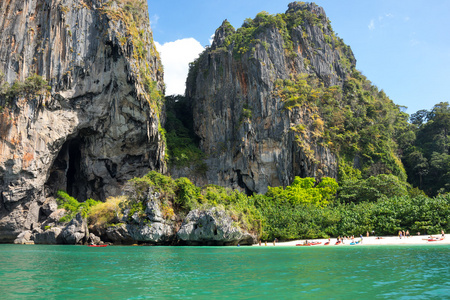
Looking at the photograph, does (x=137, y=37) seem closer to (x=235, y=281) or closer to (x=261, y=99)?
(x=261, y=99)

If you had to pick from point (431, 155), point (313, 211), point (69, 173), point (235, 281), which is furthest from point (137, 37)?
point (431, 155)

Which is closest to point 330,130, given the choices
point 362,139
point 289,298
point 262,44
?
point 362,139

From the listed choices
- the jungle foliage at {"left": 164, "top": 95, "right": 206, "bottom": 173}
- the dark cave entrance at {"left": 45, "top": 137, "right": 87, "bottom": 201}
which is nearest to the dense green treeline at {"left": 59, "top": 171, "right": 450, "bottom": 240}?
the dark cave entrance at {"left": 45, "top": 137, "right": 87, "bottom": 201}

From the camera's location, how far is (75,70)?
4156 cm

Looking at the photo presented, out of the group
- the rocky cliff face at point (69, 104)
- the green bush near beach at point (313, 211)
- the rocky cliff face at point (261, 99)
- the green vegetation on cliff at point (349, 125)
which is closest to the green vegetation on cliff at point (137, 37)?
the rocky cliff face at point (69, 104)

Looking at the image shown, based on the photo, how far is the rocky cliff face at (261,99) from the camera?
4925 cm

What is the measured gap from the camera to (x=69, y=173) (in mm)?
49562

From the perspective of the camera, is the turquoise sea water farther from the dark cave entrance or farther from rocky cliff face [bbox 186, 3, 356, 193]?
rocky cliff face [bbox 186, 3, 356, 193]

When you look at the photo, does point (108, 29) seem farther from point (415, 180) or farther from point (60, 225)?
point (415, 180)

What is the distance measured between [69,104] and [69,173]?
1210cm

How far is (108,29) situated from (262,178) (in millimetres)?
27060

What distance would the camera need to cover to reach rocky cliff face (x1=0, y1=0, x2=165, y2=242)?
3875 centimetres

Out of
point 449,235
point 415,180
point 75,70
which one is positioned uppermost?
point 75,70

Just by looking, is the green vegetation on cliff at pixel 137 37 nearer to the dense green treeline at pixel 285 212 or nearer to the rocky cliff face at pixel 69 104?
the rocky cliff face at pixel 69 104
